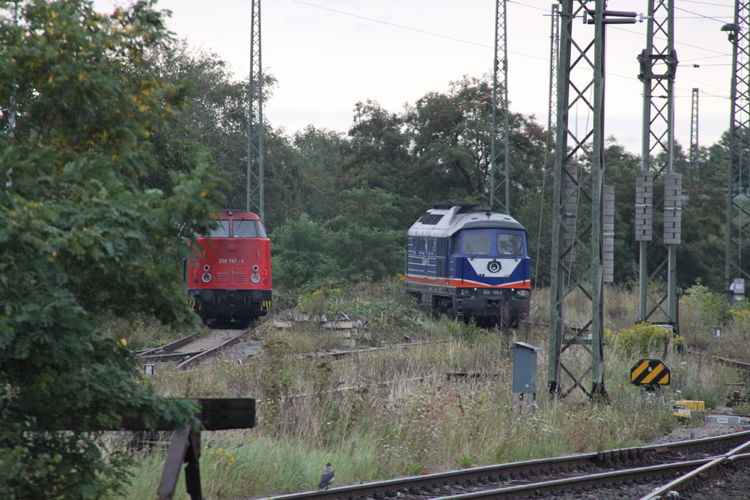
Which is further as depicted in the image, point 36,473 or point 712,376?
point 712,376

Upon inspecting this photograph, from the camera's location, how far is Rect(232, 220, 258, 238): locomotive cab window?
835 inches

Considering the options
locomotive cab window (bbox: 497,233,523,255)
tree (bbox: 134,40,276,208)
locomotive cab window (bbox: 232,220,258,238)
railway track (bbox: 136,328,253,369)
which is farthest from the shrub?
tree (bbox: 134,40,276,208)

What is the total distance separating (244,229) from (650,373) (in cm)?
1184

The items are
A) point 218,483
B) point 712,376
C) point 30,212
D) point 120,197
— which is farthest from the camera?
point 712,376

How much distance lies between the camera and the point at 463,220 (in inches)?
898

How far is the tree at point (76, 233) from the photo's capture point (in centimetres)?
410

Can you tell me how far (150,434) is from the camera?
27.3 feet

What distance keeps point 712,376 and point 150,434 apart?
36.9ft

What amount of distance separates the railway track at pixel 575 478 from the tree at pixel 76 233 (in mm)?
2688

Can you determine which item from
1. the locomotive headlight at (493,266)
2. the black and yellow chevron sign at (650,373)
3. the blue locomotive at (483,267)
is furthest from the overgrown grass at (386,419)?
the locomotive headlight at (493,266)

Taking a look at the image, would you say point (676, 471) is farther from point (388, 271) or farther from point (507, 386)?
point (388, 271)

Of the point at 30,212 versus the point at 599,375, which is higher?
the point at 30,212

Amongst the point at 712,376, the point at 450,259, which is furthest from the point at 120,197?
the point at 450,259

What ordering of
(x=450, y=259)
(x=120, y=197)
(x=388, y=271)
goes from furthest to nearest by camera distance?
(x=388, y=271), (x=450, y=259), (x=120, y=197)
